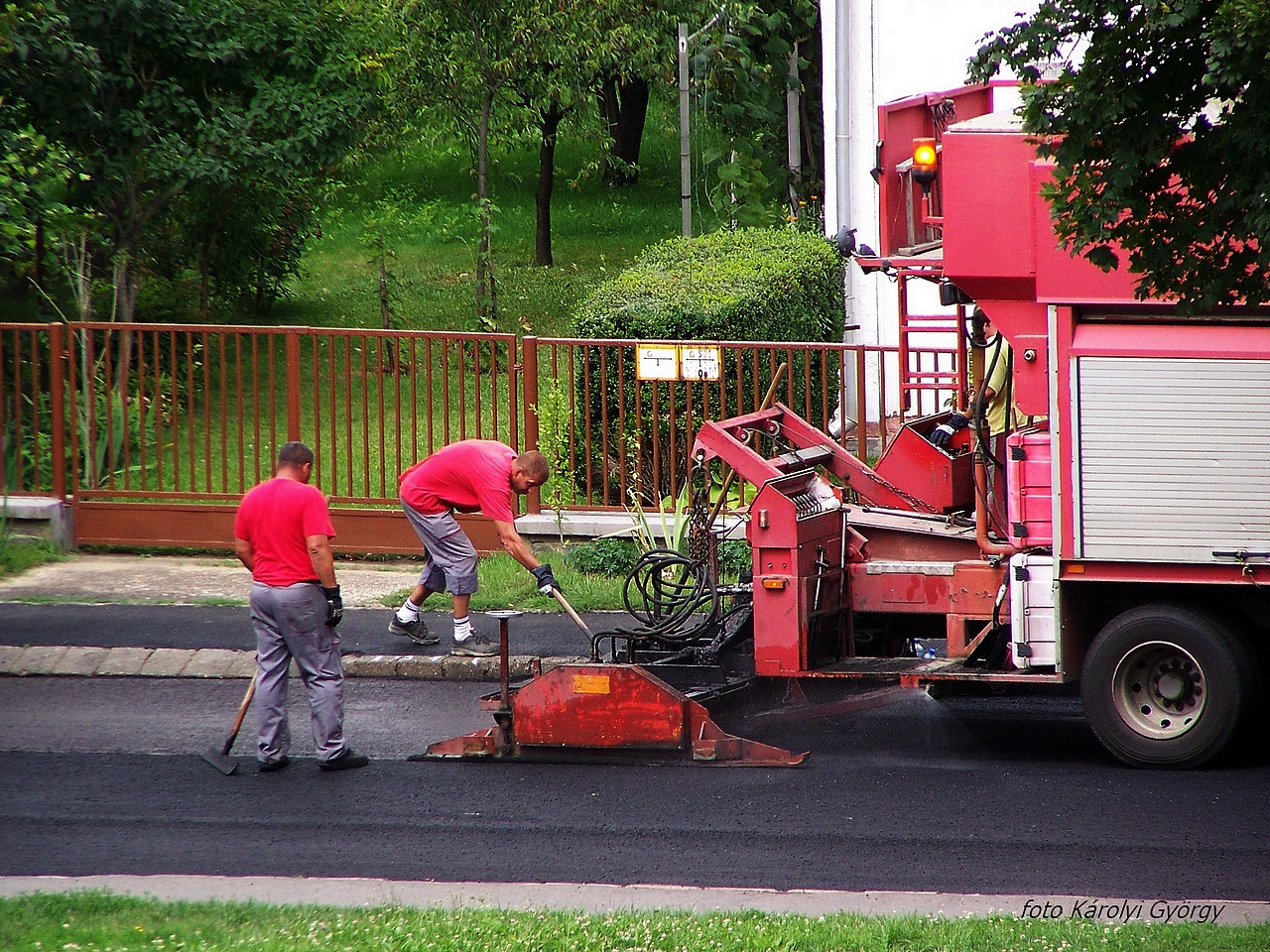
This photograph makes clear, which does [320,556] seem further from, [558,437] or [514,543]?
[558,437]

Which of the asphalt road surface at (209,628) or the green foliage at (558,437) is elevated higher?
the green foliage at (558,437)

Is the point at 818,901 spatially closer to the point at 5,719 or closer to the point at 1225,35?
the point at 1225,35

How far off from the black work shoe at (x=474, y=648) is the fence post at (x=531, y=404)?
2.71m

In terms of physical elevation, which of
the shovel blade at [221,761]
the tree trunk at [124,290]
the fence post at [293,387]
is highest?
the tree trunk at [124,290]

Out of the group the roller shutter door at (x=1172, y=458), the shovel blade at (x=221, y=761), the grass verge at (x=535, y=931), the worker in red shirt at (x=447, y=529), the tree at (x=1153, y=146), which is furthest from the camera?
the worker in red shirt at (x=447, y=529)

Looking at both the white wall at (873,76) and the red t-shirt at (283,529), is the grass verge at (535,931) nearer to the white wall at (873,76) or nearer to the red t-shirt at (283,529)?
the red t-shirt at (283,529)

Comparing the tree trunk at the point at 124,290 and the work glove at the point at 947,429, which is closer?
the work glove at the point at 947,429

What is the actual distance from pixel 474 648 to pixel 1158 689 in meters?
4.35

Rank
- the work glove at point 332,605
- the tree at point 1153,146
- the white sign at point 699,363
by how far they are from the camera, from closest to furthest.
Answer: the tree at point 1153,146 < the work glove at point 332,605 < the white sign at point 699,363

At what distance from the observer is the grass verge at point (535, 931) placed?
5250mm

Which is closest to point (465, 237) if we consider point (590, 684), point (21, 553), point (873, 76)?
point (873, 76)

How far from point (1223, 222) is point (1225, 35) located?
835mm

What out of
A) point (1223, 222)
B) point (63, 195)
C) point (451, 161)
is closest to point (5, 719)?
point (1223, 222)

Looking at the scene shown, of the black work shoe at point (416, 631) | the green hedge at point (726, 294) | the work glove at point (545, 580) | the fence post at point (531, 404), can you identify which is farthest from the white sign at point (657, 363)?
the work glove at point (545, 580)
